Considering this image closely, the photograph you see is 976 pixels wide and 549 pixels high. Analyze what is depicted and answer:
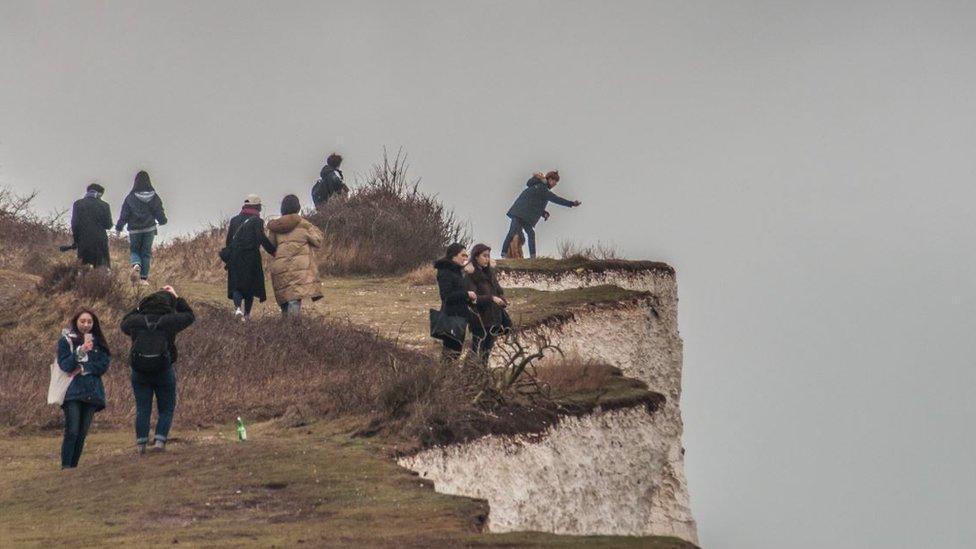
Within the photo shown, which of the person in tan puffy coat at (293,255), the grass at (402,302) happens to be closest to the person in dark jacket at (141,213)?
the grass at (402,302)

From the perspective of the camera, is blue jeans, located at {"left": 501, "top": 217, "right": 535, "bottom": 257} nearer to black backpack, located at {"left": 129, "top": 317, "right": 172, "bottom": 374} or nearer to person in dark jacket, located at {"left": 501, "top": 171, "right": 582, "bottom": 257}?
person in dark jacket, located at {"left": 501, "top": 171, "right": 582, "bottom": 257}

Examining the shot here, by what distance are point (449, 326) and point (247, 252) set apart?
7.64 m

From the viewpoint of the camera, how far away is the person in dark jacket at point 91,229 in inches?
1299

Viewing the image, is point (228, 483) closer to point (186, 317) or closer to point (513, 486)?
point (186, 317)

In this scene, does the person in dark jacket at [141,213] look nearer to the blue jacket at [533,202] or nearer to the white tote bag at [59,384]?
the blue jacket at [533,202]

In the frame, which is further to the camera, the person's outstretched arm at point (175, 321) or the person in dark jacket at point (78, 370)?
the person in dark jacket at point (78, 370)

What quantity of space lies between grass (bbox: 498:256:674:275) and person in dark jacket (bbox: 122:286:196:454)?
19936mm

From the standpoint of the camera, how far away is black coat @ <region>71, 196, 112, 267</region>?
33.0m

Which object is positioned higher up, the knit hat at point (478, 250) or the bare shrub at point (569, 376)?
the knit hat at point (478, 250)

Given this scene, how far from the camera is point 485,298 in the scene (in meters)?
22.6

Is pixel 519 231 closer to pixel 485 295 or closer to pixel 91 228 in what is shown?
pixel 91 228

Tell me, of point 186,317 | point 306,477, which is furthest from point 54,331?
point 306,477

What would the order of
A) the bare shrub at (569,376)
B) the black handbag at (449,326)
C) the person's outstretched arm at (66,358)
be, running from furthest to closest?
the bare shrub at (569,376)
the black handbag at (449,326)
the person's outstretched arm at (66,358)

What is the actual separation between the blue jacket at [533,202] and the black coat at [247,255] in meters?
11.2
